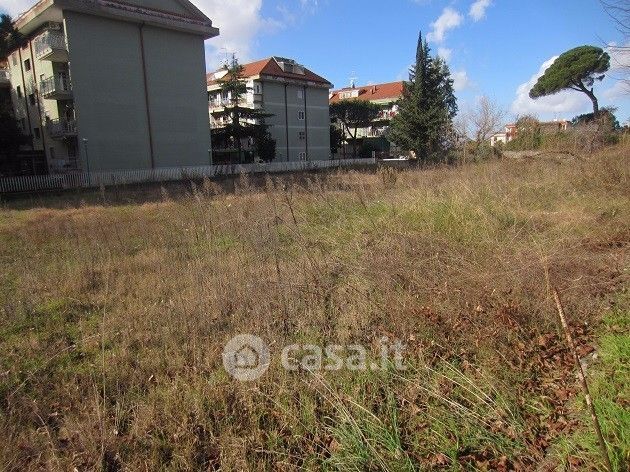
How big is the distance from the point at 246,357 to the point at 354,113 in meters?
50.1

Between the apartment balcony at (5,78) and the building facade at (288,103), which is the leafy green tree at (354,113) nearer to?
the building facade at (288,103)

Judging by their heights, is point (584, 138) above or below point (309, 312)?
above

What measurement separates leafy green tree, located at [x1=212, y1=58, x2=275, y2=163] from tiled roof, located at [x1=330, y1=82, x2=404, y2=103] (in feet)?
74.0

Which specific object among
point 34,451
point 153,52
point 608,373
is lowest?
point 34,451

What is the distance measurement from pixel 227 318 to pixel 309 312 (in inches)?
35.7

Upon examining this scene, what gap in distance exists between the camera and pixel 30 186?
2034 cm

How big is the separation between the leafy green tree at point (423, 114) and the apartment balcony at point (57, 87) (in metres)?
26.1

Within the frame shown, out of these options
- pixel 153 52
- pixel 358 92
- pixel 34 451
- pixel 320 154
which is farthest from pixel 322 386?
pixel 358 92

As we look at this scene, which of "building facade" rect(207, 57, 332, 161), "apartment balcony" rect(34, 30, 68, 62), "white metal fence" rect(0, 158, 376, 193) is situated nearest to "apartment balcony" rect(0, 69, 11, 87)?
"apartment balcony" rect(34, 30, 68, 62)

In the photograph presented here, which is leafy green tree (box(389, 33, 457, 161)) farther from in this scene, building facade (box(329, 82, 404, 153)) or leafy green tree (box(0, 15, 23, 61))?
leafy green tree (box(0, 15, 23, 61))

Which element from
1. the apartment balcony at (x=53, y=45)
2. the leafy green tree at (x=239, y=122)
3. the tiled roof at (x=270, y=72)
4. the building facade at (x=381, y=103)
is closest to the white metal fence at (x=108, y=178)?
the leafy green tree at (x=239, y=122)

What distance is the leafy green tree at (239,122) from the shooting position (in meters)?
33.9

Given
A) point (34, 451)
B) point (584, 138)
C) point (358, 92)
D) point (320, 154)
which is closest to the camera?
point (34, 451)

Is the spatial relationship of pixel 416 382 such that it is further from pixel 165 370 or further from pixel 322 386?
pixel 165 370
